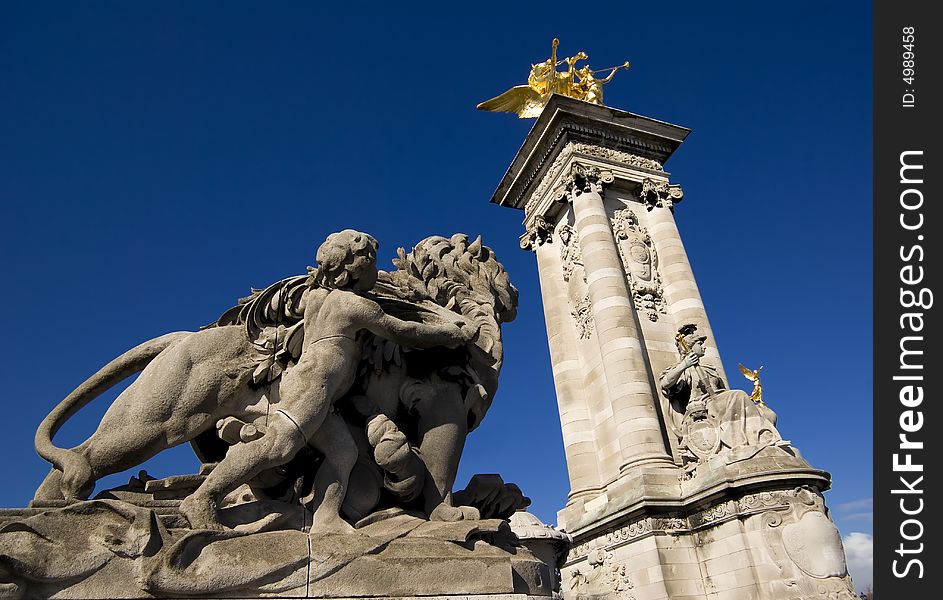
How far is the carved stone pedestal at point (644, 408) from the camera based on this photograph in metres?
8.81

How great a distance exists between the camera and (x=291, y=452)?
3086 millimetres

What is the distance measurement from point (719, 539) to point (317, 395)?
8.39 meters

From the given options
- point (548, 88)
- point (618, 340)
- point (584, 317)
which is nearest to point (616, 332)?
point (618, 340)

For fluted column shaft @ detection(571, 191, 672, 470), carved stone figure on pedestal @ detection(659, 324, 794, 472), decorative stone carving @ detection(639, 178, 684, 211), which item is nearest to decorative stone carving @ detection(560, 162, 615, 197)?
fluted column shaft @ detection(571, 191, 672, 470)

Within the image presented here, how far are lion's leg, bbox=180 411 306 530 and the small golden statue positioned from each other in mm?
14500

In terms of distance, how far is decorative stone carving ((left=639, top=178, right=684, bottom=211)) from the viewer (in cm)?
1447

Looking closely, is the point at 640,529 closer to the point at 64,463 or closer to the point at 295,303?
the point at 295,303

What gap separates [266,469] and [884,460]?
524 centimetres

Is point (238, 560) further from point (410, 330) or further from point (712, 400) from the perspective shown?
point (712, 400)

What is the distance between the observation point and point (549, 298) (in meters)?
14.8

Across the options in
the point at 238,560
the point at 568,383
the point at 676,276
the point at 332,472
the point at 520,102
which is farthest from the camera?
the point at 520,102

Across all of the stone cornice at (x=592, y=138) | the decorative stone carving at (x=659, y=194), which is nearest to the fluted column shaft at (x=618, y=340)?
the decorative stone carving at (x=659, y=194)

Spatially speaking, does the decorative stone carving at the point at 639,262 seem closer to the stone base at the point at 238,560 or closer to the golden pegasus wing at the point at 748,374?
the golden pegasus wing at the point at 748,374

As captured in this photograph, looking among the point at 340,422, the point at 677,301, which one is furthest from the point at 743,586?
the point at 340,422
